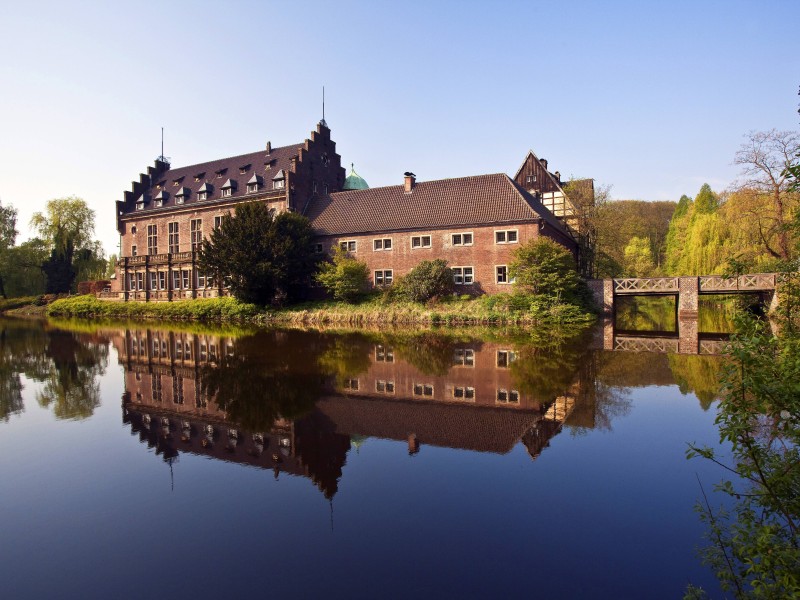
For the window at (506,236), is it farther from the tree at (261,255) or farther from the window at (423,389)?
the window at (423,389)

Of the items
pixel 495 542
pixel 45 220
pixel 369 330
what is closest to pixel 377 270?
pixel 369 330

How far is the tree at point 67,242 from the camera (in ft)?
183

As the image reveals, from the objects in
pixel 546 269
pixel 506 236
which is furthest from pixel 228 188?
pixel 546 269

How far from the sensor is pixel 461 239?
34.1 m

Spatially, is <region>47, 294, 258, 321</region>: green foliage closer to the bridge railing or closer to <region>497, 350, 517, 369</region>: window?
<region>497, 350, 517, 369</region>: window

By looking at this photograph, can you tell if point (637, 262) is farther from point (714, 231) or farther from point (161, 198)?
point (161, 198)

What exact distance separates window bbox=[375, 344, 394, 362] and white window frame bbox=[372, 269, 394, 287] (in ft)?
58.2

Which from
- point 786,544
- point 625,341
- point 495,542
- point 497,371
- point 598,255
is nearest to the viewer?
point 786,544

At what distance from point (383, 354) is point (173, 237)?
127 feet

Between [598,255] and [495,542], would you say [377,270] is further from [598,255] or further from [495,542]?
[495,542]

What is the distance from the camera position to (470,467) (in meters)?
6.67

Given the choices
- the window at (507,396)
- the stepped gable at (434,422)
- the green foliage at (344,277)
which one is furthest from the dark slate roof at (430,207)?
the stepped gable at (434,422)

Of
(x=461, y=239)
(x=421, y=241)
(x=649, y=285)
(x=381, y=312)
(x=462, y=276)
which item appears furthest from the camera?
(x=421, y=241)

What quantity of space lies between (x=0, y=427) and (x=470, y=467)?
8948 mm
